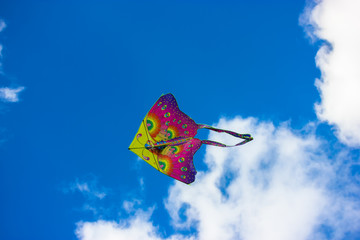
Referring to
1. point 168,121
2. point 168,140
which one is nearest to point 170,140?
point 168,140

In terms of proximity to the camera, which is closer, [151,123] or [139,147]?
[139,147]

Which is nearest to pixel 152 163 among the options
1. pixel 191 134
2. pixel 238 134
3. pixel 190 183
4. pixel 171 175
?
pixel 171 175

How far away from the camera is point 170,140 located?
15.1 m

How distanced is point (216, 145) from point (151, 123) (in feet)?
12.7

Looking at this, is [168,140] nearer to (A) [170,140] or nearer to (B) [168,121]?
(A) [170,140]

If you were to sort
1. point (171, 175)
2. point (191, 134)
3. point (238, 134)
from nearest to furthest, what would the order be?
point (171, 175)
point (238, 134)
point (191, 134)

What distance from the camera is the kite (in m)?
13.9

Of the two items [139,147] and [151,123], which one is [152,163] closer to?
[139,147]

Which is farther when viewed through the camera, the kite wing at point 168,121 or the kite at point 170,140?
the kite wing at point 168,121

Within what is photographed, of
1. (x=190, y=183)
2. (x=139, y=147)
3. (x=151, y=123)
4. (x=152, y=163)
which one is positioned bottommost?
(x=190, y=183)

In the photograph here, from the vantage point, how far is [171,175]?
13.4m

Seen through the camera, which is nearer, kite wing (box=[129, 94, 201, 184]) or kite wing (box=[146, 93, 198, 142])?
kite wing (box=[129, 94, 201, 184])

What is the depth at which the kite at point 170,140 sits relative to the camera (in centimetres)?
1388

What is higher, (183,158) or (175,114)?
(175,114)
